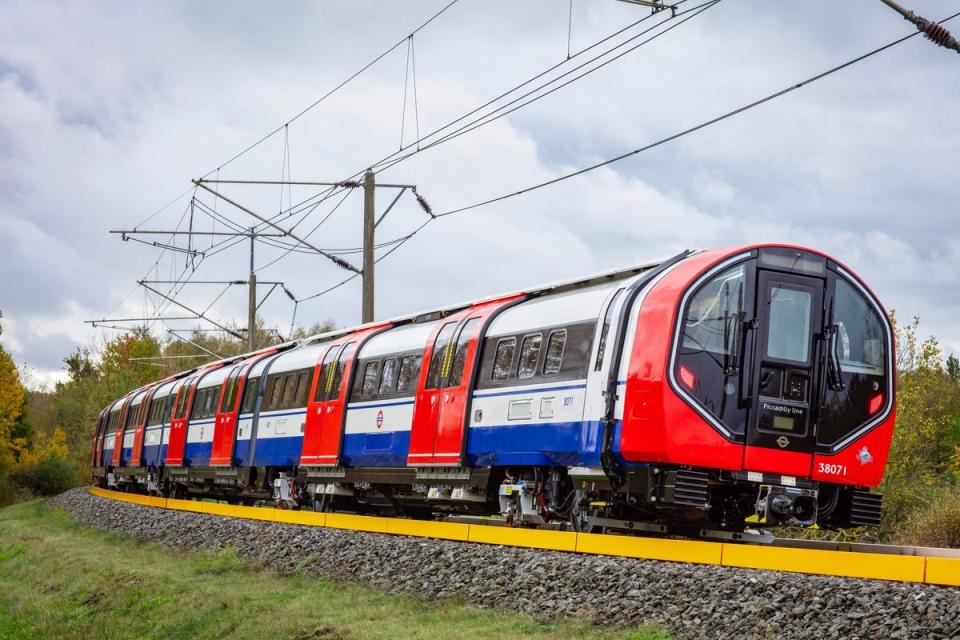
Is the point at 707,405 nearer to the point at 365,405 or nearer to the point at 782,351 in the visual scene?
the point at 782,351

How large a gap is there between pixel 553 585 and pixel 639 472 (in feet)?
6.75

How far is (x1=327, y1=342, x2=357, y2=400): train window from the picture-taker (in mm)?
20672

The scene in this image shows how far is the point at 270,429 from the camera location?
2402 cm

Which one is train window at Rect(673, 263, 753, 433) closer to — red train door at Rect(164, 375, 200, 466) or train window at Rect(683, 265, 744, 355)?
train window at Rect(683, 265, 744, 355)

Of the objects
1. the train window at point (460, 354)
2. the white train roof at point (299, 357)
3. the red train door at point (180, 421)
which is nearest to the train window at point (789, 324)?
the train window at point (460, 354)

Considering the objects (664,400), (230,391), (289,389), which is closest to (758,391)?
(664,400)

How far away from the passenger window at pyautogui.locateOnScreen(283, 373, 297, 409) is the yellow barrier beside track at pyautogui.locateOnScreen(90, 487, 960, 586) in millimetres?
3733

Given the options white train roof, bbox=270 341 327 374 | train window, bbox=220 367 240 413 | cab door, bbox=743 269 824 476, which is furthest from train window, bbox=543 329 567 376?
train window, bbox=220 367 240 413

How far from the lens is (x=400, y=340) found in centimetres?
1922

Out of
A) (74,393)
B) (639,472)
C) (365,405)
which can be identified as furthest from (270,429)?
(74,393)

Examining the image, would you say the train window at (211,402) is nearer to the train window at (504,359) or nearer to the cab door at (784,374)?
the train window at (504,359)

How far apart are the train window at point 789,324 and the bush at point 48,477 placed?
53268mm

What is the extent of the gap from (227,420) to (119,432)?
55.4 feet

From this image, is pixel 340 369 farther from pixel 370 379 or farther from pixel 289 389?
pixel 289 389
